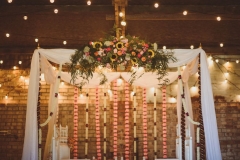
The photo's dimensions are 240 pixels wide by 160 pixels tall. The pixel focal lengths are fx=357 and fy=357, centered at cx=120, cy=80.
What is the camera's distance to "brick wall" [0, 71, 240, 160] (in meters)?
8.91

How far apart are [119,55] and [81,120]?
12.2 ft

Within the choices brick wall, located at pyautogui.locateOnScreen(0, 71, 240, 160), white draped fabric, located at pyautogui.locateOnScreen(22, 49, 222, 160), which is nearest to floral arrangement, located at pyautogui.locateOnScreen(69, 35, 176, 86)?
white draped fabric, located at pyautogui.locateOnScreen(22, 49, 222, 160)

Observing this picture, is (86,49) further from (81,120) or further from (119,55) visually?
(81,120)

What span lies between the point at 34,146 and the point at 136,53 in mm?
2158

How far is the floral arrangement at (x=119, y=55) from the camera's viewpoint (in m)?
5.72

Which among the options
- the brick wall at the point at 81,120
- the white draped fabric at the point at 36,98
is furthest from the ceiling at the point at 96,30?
the white draped fabric at the point at 36,98

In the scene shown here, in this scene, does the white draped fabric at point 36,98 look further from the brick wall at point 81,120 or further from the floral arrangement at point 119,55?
the brick wall at point 81,120

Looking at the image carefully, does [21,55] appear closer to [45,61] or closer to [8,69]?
[8,69]

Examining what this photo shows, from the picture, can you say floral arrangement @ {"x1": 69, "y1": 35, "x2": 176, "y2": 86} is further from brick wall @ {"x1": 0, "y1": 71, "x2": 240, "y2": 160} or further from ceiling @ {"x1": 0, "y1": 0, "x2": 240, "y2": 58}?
brick wall @ {"x1": 0, "y1": 71, "x2": 240, "y2": 160}

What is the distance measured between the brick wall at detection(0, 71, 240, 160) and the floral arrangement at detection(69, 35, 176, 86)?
3314mm

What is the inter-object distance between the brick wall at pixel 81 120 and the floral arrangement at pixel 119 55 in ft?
10.9

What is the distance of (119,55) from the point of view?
5727 mm

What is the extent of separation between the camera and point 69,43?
28.9 feet

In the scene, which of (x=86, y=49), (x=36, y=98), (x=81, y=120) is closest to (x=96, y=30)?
(x=81, y=120)
